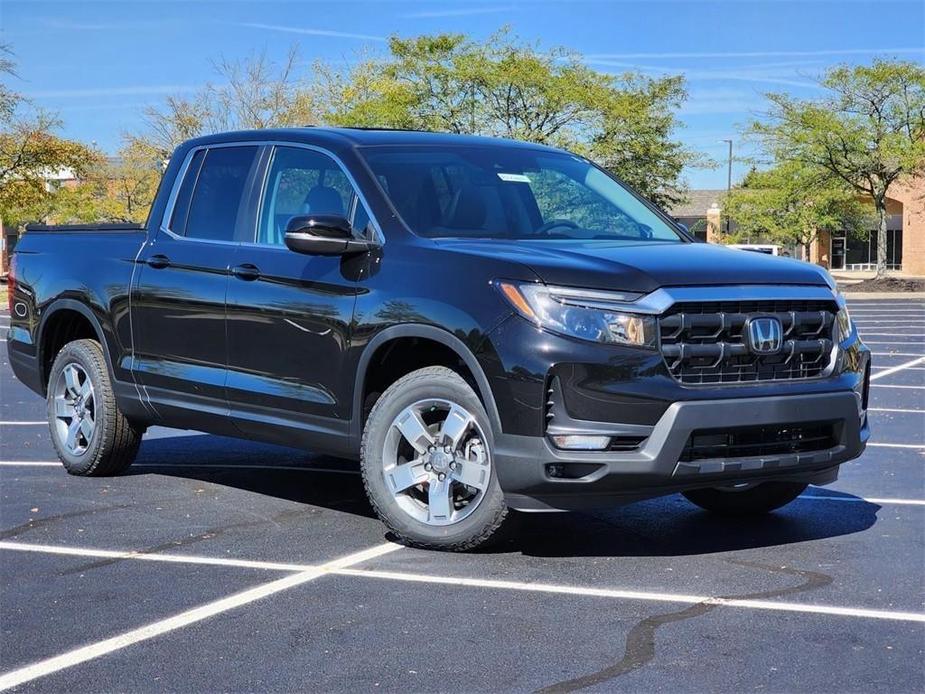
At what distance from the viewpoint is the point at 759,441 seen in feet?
19.8

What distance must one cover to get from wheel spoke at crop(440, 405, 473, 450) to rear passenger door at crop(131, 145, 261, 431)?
5.38 feet

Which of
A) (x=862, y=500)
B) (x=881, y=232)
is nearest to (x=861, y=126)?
(x=881, y=232)

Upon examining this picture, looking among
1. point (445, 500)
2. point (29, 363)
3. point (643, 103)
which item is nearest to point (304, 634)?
point (445, 500)

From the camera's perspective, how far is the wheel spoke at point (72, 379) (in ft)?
27.9

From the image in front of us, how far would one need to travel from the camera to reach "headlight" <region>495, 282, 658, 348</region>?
Result: 5.74m

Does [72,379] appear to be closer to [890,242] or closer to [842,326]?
Result: [842,326]

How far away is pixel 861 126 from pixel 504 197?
4446 centimetres

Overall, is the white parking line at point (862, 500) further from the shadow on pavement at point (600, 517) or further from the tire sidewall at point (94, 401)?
the tire sidewall at point (94, 401)

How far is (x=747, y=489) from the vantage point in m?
7.12

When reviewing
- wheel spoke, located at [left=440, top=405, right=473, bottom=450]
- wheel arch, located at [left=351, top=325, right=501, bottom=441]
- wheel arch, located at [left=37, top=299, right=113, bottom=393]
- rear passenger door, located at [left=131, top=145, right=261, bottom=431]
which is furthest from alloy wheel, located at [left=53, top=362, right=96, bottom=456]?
wheel spoke, located at [left=440, top=405, right=473, bottom=450]

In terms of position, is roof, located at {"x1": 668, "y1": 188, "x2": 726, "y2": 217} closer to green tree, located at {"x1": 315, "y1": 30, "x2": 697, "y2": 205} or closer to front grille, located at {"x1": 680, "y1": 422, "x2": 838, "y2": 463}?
green tree, located at {"x1": 315, "y1": 30, "x2": 697, "y2": 205}

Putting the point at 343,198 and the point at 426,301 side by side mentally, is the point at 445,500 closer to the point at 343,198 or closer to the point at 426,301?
the point at 426,301

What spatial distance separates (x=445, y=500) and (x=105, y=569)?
1.52 meters

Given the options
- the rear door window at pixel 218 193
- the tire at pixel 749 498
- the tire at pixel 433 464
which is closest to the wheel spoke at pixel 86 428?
the rear door window at pixel 218 193
